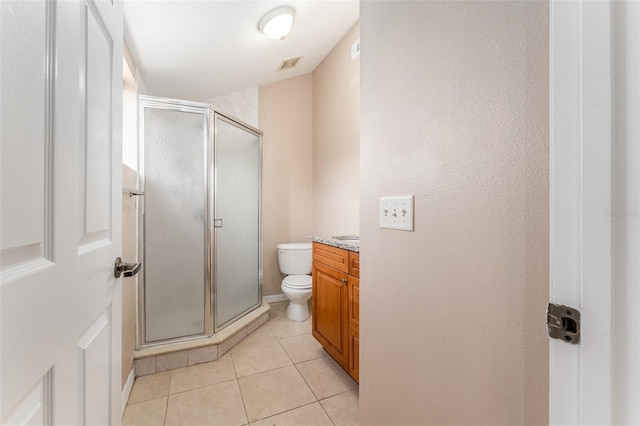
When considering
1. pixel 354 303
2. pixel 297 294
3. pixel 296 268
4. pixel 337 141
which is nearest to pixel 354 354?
pixel 354 303

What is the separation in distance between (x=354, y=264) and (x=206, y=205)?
1254 mm

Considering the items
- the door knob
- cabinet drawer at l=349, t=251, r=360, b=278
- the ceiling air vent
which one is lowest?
cabinet drawer at l=349, t=251, r=360, b=278

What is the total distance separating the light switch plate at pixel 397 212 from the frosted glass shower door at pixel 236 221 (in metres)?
1.60

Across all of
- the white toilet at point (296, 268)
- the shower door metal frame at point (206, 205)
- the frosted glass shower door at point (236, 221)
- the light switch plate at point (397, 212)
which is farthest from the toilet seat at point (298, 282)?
the light switch plate at point (397, 212)

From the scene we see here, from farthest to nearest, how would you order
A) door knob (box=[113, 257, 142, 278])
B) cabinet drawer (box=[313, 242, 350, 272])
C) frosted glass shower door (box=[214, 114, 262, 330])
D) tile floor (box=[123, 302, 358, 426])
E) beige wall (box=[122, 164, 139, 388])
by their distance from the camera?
1. frosted glass shower door (box=[214, 114, 262, 330])
2. cabinet drawer (box=[313, 242, 350, 272])
3. beige wall (box=[122, 164, 139, 388])
4. tile floor (box=[123, 302, 358, 426])
5. door knob (box=[113, 257, 142, 278])

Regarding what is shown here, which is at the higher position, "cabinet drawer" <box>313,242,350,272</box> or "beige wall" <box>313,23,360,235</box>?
"beige wall" <box>313,23,360,235</box>

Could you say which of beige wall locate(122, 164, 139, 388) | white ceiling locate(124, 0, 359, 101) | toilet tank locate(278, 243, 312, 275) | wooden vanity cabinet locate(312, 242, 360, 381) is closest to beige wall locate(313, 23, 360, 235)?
white ceiling locate(124, 0, 359, 101)

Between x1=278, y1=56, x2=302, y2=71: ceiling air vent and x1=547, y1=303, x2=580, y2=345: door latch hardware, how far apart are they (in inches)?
117

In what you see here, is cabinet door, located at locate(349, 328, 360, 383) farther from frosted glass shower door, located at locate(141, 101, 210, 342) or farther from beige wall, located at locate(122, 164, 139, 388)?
beige wall, located at locate(122, 164, 139, 388)

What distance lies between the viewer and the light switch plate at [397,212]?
0.85m

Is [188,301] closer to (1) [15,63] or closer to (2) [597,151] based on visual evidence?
(1) [15,63]

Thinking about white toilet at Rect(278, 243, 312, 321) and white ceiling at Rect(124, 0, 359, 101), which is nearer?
white ceiling at Rect(124, 0, 359, 101)

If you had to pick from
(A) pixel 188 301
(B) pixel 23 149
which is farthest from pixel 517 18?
(A) pixel 188 301

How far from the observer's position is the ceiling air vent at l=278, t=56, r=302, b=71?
2760 millimetres
